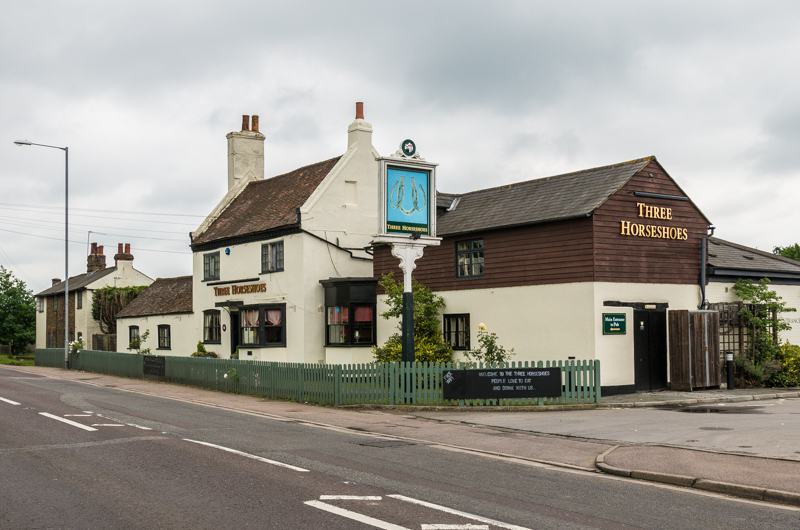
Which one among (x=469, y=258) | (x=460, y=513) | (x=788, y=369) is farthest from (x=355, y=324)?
(x=460, y=513)

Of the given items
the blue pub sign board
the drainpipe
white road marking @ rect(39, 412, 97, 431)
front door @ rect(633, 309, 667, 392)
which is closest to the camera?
white road marking @ rect(39, 412, 97, 431)

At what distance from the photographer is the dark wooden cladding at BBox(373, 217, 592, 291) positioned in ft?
69.2

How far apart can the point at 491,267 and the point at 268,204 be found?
512 inches

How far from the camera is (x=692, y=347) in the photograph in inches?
842

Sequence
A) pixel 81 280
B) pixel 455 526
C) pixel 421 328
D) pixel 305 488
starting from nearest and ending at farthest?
pixel 455 526 → pixel 305 488 → pixel 421 328 → pixel 81 280

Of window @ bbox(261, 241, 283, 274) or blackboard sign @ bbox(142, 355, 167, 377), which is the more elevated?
window @ bbox(261, 241, 283, 274)

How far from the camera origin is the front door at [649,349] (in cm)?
2139

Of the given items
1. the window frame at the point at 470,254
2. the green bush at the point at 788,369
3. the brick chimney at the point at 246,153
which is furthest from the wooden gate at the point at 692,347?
the brick chimney at the point at 246,153

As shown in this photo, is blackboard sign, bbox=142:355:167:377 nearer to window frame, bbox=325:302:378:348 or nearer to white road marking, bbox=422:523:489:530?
window frame, bbox=325:302:378:348

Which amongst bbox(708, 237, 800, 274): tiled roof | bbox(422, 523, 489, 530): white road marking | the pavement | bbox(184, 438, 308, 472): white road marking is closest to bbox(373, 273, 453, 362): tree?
the pavement

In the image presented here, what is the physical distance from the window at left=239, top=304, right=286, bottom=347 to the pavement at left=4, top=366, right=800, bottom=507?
697cm

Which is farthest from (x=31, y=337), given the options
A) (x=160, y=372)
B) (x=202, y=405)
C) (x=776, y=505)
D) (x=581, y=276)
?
(x=776, y=505)

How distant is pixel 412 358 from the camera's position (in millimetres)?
20125

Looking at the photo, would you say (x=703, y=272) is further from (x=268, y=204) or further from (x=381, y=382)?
(x=268, y=204)
